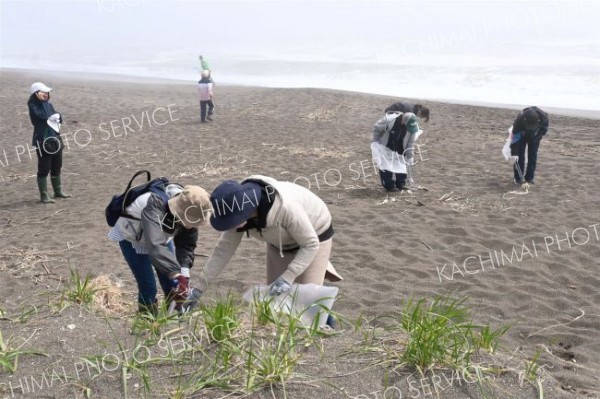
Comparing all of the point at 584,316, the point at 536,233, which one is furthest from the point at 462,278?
the point at 536,233

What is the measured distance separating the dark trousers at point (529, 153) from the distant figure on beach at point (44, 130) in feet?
A: 22.1

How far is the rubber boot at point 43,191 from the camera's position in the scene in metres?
8.61

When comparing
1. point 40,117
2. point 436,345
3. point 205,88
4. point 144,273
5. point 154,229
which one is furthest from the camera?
point 205,88

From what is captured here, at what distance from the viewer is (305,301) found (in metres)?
3.55

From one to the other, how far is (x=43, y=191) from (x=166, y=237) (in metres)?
5.68

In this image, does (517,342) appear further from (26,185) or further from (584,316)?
(26,185)

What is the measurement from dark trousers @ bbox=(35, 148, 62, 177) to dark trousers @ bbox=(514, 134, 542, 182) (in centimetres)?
679

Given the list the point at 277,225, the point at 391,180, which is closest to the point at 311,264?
the point at 277,225

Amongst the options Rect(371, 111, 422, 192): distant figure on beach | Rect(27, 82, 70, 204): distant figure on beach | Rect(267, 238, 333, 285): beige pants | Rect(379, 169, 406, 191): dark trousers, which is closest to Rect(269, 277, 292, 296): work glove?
Rect(267, 238, 333, 285): beige pants

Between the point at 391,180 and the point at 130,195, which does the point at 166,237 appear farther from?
the point at 391,180

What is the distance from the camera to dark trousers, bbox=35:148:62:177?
8414mm

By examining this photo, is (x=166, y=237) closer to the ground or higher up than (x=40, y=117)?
closer to the ground

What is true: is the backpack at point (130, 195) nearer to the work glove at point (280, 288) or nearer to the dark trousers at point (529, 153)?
the work glove at point (280, 288)

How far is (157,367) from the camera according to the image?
125 inches
